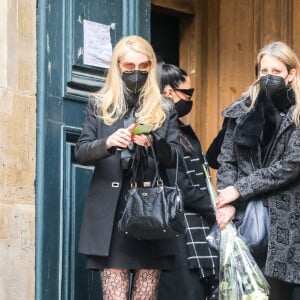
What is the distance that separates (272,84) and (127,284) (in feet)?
4.11

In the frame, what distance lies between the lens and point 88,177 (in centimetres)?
717

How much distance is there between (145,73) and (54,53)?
0.79 meters

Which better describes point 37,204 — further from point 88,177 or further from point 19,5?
point 19,5

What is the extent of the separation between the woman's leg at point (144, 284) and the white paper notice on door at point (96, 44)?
143 centimetres

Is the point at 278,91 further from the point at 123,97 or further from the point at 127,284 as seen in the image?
the point at 127,284

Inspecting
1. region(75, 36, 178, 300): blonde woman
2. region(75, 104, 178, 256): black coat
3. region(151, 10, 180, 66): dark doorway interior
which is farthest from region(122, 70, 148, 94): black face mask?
region(151, 10, 180, 66): dark doorway interior

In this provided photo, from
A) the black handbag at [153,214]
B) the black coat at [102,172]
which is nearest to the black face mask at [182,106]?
the black coat at [102,172]

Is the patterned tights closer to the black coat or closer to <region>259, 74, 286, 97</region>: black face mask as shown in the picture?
the black coat

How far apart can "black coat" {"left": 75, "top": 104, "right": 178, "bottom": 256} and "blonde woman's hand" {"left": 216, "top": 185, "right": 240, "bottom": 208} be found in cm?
32

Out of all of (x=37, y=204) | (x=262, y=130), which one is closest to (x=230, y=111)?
(x=262, y=130)

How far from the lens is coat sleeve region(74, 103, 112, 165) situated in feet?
20.6

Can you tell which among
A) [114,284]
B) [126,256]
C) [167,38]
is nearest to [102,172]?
[126,256]

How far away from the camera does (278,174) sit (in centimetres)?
638

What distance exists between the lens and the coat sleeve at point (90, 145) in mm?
6285
